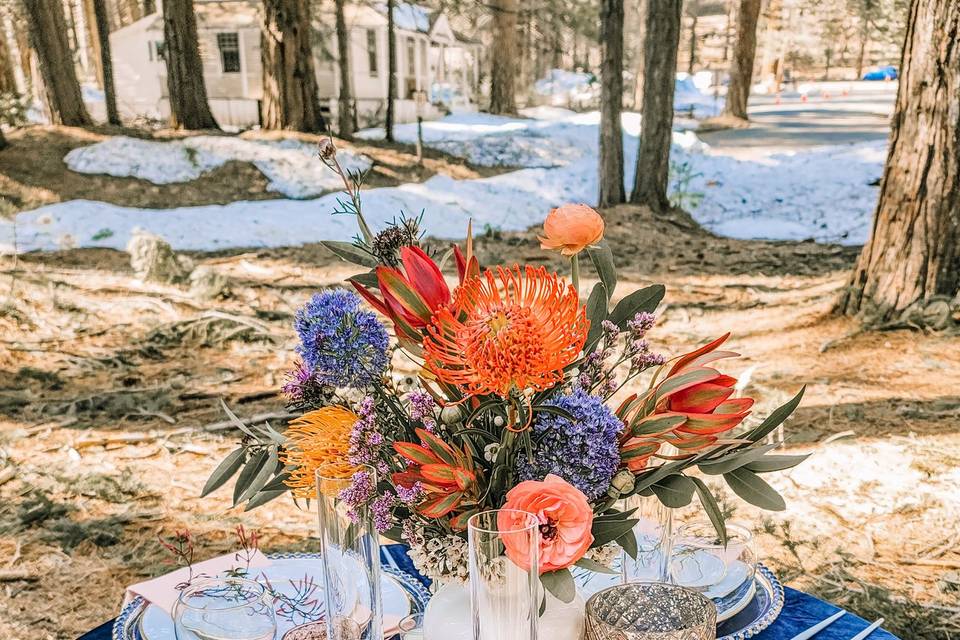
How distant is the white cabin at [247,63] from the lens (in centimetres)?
Answer: 2069

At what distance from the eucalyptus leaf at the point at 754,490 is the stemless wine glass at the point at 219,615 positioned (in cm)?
67

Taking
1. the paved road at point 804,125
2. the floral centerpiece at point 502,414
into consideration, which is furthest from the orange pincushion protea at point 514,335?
the paved road at point 804,125

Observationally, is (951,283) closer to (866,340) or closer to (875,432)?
(866,340)

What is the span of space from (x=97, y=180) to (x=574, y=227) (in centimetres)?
1075

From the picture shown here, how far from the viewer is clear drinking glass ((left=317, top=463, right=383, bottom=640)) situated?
1004 millimetres

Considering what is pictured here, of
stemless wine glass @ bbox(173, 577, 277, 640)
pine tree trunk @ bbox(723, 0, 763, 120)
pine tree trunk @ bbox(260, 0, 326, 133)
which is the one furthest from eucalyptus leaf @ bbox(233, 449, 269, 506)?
pine tree trunk @ bbox(723, 0, 763, 120)

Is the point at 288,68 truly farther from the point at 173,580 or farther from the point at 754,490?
the point at 754,490

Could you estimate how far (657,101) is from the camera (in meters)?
8.95

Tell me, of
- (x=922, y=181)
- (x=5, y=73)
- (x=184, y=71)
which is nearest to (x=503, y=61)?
(x=184, y=71)

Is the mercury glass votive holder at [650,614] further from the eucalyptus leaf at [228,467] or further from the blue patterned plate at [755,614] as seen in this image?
the eucalyptus leaf at [228,467]

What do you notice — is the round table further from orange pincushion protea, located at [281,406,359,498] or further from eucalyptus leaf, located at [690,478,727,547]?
orange pincushion protea, located at [281,406,359,498]

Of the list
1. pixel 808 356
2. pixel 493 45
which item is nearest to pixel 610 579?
pixel 808 356

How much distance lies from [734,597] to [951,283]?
4.24 metres

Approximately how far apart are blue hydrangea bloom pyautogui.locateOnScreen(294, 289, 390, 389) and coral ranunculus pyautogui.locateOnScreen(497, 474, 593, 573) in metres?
0.23
